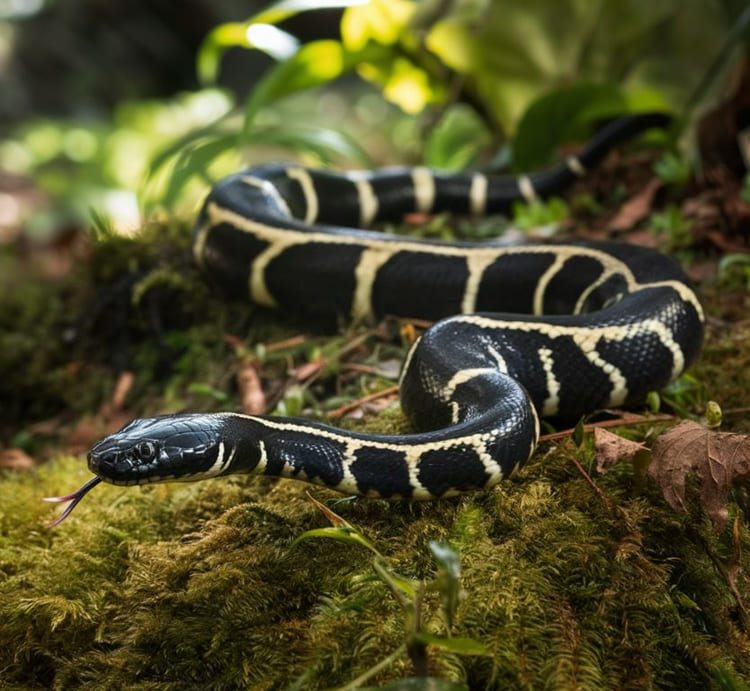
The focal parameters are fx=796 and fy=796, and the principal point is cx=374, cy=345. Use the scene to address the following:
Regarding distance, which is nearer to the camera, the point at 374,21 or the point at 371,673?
the point at 371,673

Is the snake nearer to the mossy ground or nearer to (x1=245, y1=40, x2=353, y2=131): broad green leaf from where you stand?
the mossy ground

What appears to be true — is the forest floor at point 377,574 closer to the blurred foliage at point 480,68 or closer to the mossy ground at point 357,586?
the mossy ground at point 357,586

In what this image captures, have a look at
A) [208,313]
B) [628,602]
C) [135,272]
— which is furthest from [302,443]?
[135,272]

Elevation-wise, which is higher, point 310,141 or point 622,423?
point 310,141

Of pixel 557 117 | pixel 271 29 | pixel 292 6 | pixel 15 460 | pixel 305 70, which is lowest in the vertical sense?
pixel 15 460

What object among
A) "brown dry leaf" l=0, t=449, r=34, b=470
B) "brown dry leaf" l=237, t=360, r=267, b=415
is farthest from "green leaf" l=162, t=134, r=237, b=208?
"brown dry leaf" l=0, t=449, r=34, b=470

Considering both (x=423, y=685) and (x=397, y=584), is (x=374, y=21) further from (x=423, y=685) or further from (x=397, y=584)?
(x=423, y=685)

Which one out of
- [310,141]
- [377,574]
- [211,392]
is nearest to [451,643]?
[377,574]
